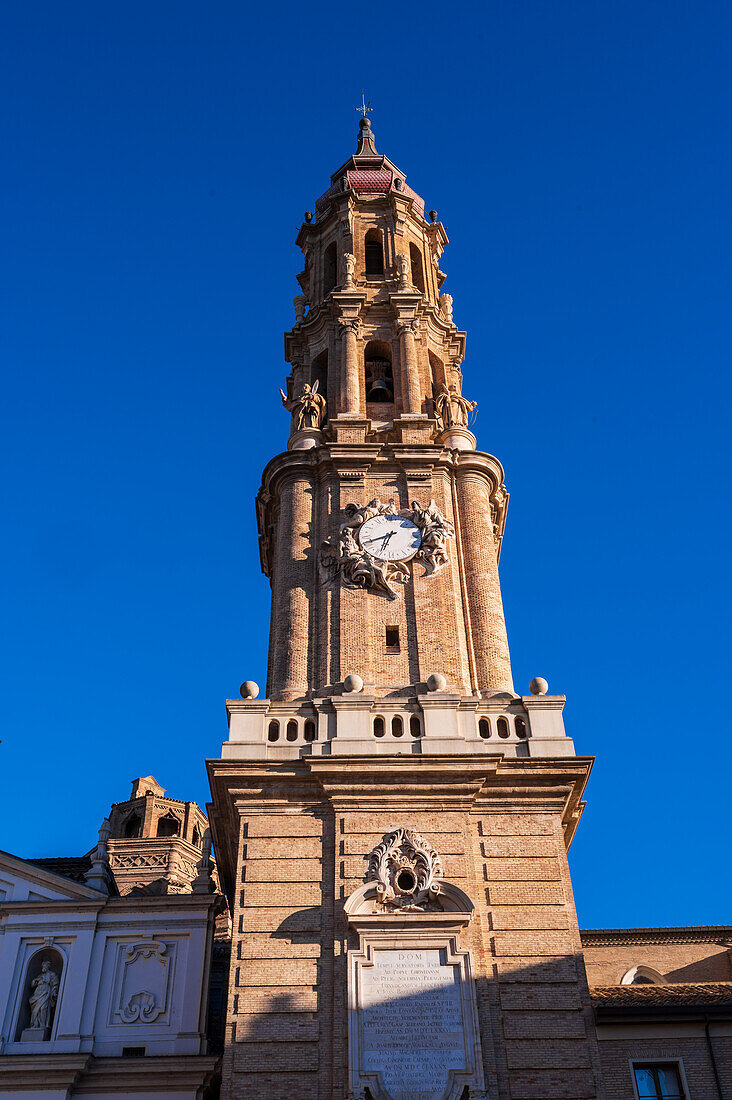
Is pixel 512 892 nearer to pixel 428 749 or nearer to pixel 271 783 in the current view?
pixel 428 749

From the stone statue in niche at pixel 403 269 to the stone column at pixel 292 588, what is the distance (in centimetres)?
975

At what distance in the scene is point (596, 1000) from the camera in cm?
2731

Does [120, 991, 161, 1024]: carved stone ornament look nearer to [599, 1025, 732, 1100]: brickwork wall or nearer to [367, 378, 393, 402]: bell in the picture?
[599, 1025, 732, 1100]: brickwork wall

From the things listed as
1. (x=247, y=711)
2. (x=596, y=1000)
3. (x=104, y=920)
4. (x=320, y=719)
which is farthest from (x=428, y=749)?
(x=104, y=920)

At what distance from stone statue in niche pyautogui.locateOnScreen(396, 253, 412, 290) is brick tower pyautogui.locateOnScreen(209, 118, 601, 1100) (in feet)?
14.4

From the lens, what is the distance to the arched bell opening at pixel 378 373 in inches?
1555

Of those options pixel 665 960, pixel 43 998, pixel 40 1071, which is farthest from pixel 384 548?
pixel 665 960

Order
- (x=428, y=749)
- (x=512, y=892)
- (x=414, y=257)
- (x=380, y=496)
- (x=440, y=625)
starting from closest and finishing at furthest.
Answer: (x=512, y=892) → (x=428, y=749) → (x=440, y=625) → (x=380, y=496) → (x=414, y=257)

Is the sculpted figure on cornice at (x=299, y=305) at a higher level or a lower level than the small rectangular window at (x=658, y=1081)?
higher

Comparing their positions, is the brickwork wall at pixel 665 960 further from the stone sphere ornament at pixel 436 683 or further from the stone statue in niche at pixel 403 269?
the stone statue in niche at pixel 403 269

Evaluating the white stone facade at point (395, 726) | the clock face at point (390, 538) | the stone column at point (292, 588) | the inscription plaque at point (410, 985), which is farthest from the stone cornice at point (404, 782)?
the clock face at point (390, 538)

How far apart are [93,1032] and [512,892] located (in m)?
9.99

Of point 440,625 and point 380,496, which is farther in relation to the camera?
point 380,496

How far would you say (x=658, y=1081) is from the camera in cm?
2591
